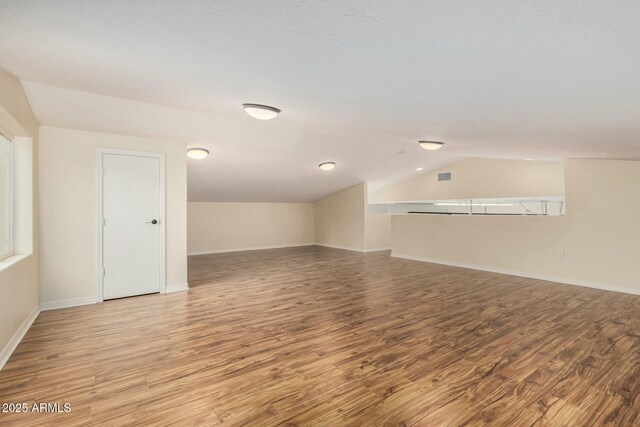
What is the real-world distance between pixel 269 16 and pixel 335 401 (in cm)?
211

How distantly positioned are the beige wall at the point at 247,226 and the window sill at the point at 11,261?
5.08m

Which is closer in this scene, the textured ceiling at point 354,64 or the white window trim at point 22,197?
the textured ceiling at point 354,64

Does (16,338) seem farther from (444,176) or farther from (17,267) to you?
(444,176)

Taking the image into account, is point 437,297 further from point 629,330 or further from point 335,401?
point 335,401

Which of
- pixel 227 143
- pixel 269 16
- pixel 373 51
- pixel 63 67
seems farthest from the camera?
pixel 227 143

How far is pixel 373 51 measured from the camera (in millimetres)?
1557

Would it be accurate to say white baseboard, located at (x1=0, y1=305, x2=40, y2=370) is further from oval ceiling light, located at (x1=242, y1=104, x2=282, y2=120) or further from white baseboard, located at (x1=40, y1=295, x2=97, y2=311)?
oval ceiling light, located at (x1=242, y1=104, x2=282, y2=120)

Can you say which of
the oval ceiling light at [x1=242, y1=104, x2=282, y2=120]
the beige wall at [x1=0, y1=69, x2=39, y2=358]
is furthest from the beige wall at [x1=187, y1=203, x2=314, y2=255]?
the oval ceiling light at [x1=242, y1=104, x2=282, y2=120]

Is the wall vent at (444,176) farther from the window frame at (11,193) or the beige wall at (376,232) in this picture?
the window frame at (11,193)

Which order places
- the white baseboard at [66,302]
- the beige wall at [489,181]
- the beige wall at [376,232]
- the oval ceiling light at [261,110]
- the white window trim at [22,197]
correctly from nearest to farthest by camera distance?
the oval ceiling light at [261,110] → the white window trim at [22,197] → the white baseboard at [66,302] → the beige wall at [489,181] → the beige wall at [376,232]

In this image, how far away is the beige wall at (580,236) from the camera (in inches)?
177

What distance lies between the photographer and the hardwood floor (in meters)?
1.87

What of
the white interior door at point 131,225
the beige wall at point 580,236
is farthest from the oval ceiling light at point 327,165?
the white interior door at point 131,225

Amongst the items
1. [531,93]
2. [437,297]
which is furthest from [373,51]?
[437,297]
